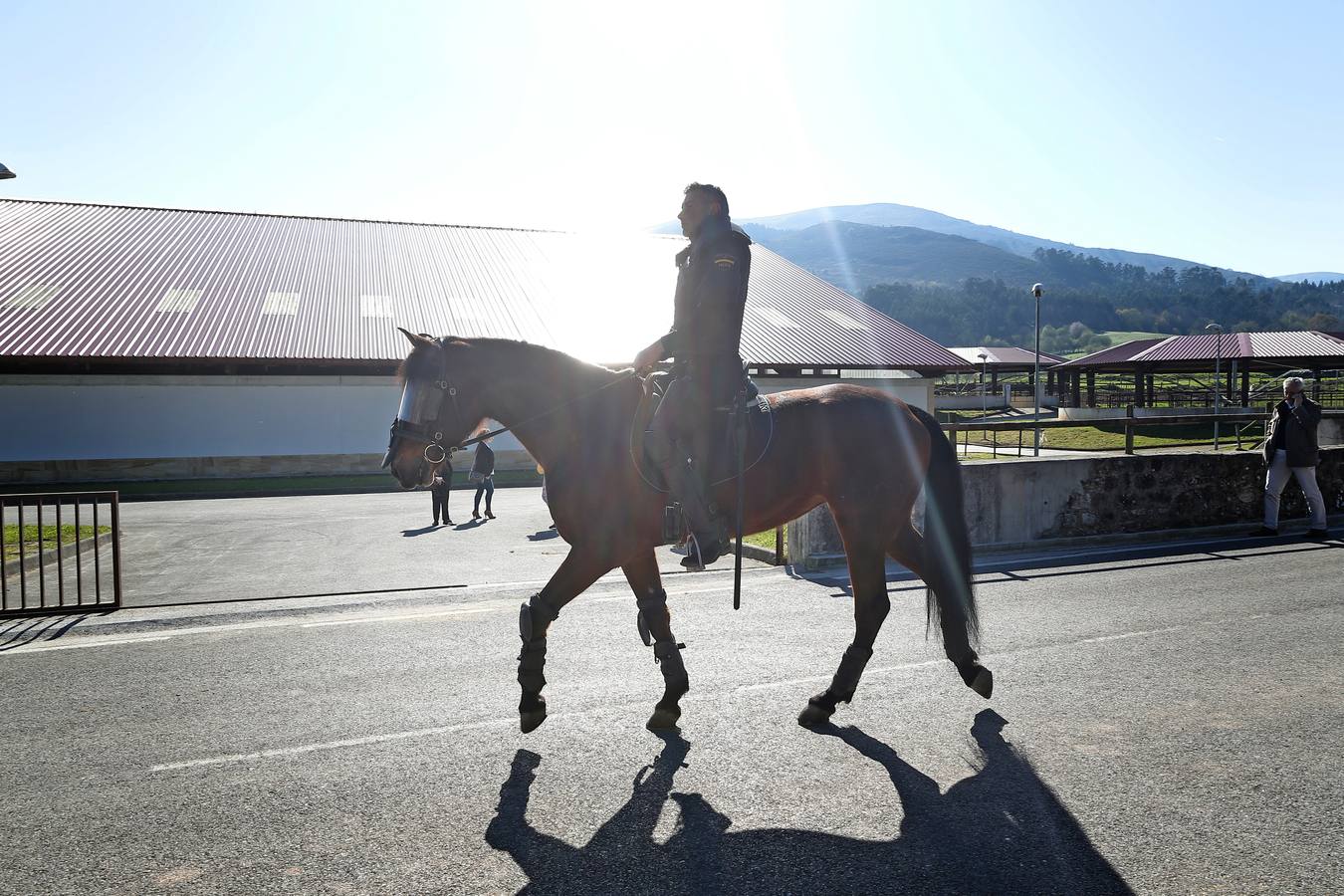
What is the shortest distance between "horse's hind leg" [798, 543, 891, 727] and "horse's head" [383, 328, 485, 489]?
2.59 meters

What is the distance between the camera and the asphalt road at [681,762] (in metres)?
3.74

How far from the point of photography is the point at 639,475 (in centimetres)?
548

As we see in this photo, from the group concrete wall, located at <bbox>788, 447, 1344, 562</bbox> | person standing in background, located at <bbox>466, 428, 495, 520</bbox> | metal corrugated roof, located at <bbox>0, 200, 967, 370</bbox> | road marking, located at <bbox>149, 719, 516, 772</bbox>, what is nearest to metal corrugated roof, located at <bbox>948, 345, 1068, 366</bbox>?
metal corrugated roof, located at <bbox>0, 200, 967, 370</bbox>

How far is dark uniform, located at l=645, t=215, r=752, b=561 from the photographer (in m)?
5.39

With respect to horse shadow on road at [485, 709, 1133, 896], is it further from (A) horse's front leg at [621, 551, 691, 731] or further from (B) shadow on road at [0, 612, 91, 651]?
(B) shadow on road at [0, 612, 91, 651]

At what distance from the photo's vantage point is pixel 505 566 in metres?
12.1

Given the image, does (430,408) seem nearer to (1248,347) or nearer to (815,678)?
(815,678)

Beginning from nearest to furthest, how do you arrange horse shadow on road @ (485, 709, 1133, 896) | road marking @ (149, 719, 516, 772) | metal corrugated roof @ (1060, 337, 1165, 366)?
horse shadow on road @ (485, 709, 1133, 896), road marking @ (149, 719, 516, 772), metal corrugated roof @ (1060, 337, 1165, 366)

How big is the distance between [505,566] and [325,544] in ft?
13.3

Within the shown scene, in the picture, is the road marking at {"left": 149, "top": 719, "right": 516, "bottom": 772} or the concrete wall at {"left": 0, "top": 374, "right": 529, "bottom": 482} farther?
the concrete wall at {"left": 0, "top": 374, "right": 529, "bottom": 482}

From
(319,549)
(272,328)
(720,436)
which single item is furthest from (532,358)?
(272,328)

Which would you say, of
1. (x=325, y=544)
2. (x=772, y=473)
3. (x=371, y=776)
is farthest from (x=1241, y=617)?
(x=325, y=544)

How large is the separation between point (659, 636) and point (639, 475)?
1044 millimetres

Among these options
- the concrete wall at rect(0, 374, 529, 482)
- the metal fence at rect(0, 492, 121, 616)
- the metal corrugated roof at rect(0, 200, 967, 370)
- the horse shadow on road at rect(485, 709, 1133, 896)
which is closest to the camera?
the horse shadow on road at rect(485, 709, 1133, 896)
